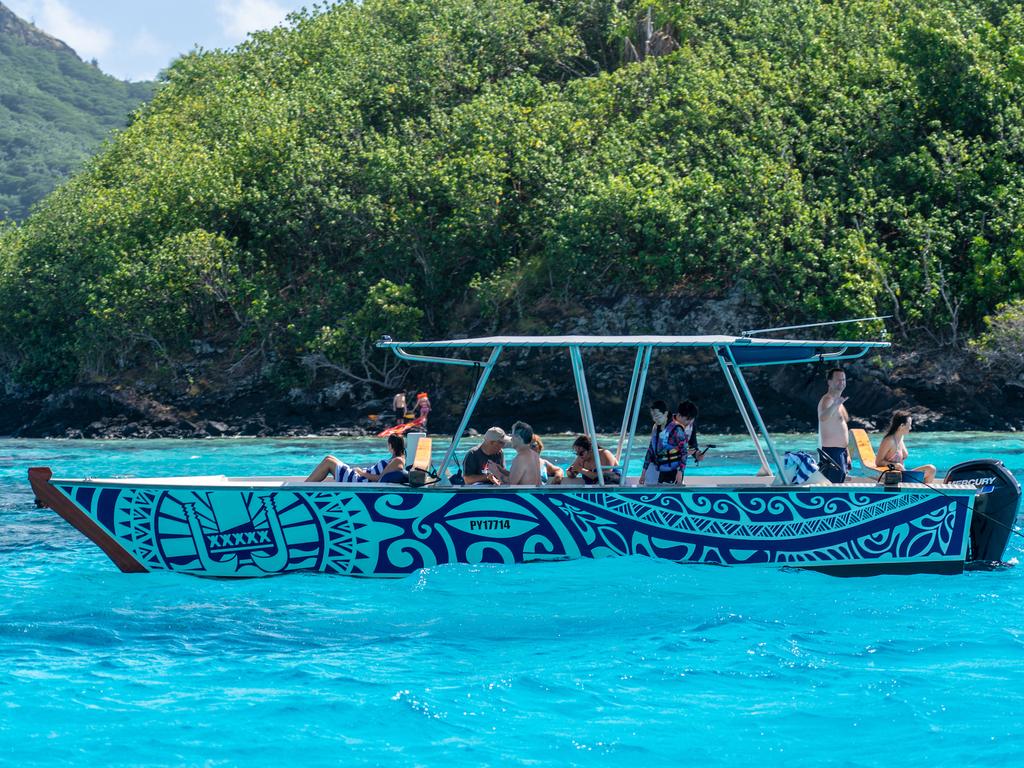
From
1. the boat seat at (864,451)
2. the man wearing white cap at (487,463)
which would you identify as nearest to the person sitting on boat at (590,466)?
the man wearing white cap at (487,463)

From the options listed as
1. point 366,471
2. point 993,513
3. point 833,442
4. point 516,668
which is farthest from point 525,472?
point 993,513

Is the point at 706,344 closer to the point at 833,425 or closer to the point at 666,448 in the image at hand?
the point at 666,448

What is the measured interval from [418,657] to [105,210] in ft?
117

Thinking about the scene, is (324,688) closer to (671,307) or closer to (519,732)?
(519,732)

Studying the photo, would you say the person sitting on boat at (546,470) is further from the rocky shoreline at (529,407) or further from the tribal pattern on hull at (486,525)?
the rocky shoreline at (529,407)

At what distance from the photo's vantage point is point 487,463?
36.7ft

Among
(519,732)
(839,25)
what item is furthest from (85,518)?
(839,25)

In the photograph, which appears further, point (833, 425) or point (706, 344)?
point (833, 425)

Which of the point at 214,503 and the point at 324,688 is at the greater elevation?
the point at 214,503

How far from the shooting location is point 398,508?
1059 centimetres

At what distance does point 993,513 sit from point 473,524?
506 centimetres

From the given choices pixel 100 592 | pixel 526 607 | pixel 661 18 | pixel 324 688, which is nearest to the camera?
pixel 324 688

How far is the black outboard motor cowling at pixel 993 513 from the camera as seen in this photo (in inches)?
435

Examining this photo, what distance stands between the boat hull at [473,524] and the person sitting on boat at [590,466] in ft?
1.74
